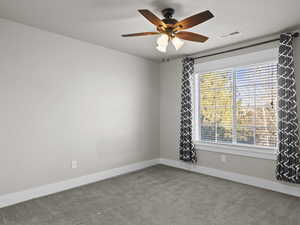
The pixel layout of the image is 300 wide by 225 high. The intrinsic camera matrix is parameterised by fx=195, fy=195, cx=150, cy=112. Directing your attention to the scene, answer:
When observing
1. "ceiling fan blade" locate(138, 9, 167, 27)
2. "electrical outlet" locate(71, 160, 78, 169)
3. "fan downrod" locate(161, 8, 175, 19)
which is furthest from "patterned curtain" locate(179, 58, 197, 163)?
"electrical outlet" locate(71, 160, 78, 169)

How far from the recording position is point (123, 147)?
4.14 meters

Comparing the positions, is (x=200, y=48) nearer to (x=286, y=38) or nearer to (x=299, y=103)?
(x=286, y=38)

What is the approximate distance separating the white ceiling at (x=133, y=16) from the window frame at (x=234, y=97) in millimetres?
356

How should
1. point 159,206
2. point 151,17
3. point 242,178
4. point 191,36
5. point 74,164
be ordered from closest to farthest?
point 151,17
point 191,36
point 159,206
point 74,164
point 242,178

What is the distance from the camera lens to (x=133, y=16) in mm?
2617

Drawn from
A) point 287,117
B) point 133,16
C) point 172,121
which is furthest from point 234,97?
point 133,16

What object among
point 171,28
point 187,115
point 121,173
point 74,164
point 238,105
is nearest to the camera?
point 171,28

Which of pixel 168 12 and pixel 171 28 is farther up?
pixel 168 12

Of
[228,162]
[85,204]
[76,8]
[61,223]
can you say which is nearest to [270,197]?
[228,162]

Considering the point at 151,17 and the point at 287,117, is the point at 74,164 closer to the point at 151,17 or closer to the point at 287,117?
the point at 151,17

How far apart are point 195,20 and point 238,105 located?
222cm

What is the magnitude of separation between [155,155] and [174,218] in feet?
8.25

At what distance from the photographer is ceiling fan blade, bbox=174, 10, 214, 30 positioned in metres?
1.94

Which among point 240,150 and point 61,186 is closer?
point 61,186
